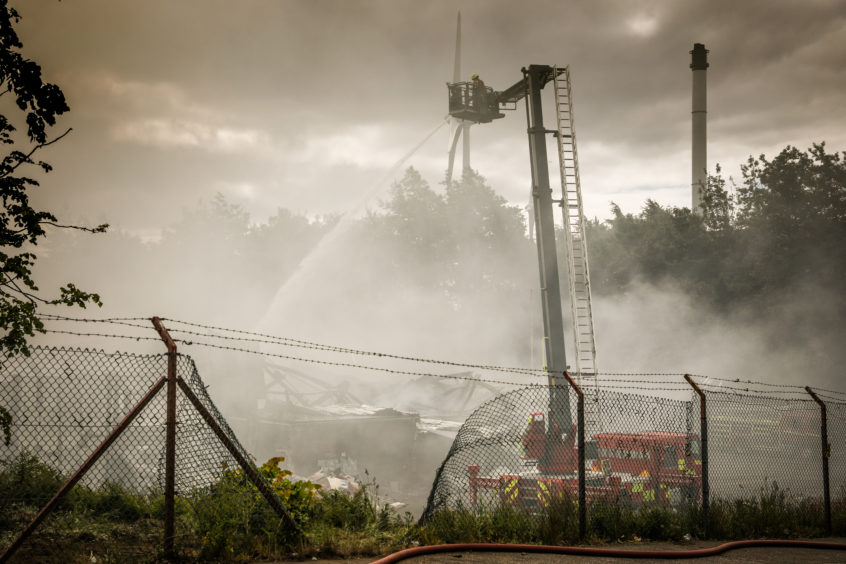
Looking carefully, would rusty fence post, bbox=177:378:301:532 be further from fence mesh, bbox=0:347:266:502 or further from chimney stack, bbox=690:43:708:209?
chimney stack, bbox=690:43:708:209

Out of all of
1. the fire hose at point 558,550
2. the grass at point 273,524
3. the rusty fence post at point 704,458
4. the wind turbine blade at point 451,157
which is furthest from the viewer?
the wind turbine blade at point 451,157

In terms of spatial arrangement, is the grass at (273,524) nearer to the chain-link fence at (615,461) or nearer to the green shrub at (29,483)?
the green shrub at (29,483)

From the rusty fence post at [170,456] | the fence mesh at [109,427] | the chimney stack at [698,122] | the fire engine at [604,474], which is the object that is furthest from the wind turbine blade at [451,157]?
the rusty fence post at [170,456]

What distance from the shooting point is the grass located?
18.7ft

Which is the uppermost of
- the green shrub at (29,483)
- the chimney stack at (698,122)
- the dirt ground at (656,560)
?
the chimney stack at (698,122)

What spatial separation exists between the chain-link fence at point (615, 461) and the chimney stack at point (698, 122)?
74.3 ft

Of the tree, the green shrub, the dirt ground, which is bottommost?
the dirt ground

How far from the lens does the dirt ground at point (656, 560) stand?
241 inches

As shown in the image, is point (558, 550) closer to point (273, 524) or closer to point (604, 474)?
point (604, 474)

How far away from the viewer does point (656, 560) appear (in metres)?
6.62

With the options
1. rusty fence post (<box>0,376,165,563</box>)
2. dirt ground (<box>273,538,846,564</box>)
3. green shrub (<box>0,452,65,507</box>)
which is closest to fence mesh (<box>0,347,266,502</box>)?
green shrub (<box>0,452,65,507</box>)

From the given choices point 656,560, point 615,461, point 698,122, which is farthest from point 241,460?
point 698,122

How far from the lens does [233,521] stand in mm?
5855

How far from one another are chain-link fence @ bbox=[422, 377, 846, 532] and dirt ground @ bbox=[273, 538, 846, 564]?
675mm
